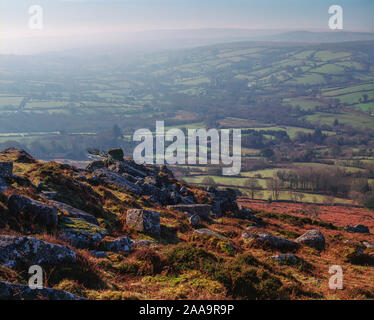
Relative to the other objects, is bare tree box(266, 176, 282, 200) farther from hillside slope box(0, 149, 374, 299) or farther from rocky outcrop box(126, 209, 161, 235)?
rocky outcrop box(126, 209, 161, 235)

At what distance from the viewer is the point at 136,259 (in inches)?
432

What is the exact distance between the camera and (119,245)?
12.3 m

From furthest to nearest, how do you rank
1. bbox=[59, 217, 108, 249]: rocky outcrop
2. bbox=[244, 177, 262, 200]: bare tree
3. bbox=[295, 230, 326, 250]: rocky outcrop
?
bbox=[244, 177, 262, 200]: bare tree
bbox=[295, 230, 326, 250]: rocky outcrop
bbox=[59, 217, 108, 249]: rocky outcrop

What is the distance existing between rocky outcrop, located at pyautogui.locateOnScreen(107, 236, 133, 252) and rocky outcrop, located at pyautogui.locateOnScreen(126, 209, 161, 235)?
9.50 ft

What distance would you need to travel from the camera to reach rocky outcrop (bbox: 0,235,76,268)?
782 cm

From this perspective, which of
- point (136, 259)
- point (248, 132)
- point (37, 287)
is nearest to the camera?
point (37, 287)

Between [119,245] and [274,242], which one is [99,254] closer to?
[119,245]

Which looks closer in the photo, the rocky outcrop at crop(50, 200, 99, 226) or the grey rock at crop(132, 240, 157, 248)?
the grey rock at crop(132, 240, 157, 248)

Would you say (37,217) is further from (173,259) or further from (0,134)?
(0,134)

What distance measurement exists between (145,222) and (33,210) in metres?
5.61

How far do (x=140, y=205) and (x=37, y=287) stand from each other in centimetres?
1534

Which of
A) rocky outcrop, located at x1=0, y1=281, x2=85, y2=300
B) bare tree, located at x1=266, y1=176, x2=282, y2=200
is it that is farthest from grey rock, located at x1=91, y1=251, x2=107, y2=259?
bare tree, located at x1=266, y1=176, x2=282, y2=200

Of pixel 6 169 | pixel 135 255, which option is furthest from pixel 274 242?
pixel 6 169
